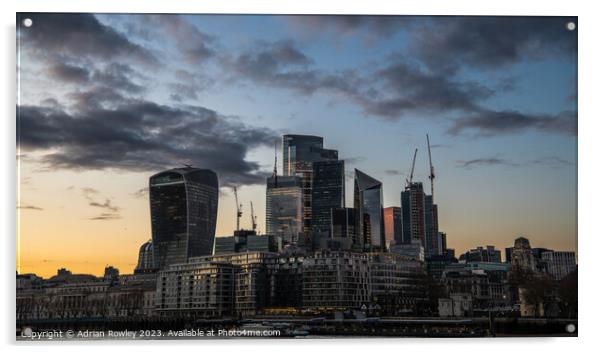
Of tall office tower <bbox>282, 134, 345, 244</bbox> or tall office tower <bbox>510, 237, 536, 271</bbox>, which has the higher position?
tall office tower <bbox>282, 134, 345, 244</bbox>

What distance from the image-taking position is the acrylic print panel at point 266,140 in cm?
756

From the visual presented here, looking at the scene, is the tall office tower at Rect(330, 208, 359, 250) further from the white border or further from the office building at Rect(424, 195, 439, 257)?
the white border

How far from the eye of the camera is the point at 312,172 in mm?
12195

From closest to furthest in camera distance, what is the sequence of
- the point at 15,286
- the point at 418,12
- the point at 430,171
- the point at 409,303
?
the point at 15,286 → the point at 418,12 → the point at 430,171 → the point at 409,303

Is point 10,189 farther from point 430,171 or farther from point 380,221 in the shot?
point 380,221

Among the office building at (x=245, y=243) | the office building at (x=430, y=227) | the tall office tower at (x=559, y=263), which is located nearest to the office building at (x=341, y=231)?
the office building at (x=245, y=243)

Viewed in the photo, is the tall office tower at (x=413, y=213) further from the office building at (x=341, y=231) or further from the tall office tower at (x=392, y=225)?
the office building at (x=341, y=231)

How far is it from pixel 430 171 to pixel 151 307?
3.73 m

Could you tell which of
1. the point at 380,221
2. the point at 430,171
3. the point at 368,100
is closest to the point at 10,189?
the point at 368,100

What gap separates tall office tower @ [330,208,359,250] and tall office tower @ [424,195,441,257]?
172 cm

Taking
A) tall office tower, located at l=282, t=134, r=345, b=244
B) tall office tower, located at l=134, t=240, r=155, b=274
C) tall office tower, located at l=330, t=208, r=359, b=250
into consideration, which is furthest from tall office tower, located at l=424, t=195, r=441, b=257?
tall office tower, located at l=134, t=240, r=155, b=274

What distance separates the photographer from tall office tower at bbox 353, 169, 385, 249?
32.6ft

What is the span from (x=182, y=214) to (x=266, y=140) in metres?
10.2

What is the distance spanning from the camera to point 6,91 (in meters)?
7.20
